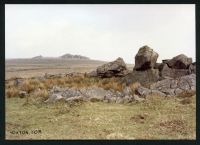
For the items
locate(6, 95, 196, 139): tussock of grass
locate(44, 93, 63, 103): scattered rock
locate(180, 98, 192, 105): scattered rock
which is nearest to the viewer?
locate(6, 95, 196, 139): tussock of grass

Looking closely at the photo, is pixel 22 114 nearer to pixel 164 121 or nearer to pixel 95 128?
pixel 95 128

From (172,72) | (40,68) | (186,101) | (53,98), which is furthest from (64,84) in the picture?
(40,68)

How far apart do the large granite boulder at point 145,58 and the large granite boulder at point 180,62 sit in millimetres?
930

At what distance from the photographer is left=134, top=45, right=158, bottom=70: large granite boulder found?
877 inches

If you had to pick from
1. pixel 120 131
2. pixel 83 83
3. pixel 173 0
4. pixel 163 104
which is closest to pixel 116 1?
pixel 173 0

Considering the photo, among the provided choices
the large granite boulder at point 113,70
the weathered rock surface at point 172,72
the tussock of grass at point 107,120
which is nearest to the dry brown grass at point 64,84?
the large granite boulder at point 113,70

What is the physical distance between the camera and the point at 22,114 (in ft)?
50.2

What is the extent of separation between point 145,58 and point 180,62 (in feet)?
6.24

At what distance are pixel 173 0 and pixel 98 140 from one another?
467cm

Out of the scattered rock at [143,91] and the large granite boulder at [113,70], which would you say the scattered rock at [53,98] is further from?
the large granite boulder at [113,70]

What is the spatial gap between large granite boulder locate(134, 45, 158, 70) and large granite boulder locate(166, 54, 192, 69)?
0.93m

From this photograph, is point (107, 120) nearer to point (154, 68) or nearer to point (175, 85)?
point (175, 85)

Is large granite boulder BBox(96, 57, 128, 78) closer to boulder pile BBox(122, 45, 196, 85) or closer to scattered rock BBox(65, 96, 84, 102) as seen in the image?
boulder pile BBox(122, 45, 196, 85)

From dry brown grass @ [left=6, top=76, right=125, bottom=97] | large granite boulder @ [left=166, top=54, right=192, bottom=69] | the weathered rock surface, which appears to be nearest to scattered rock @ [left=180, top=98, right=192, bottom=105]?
dry brown grass @ [left=6, top=76, right=125, bottom=97]
